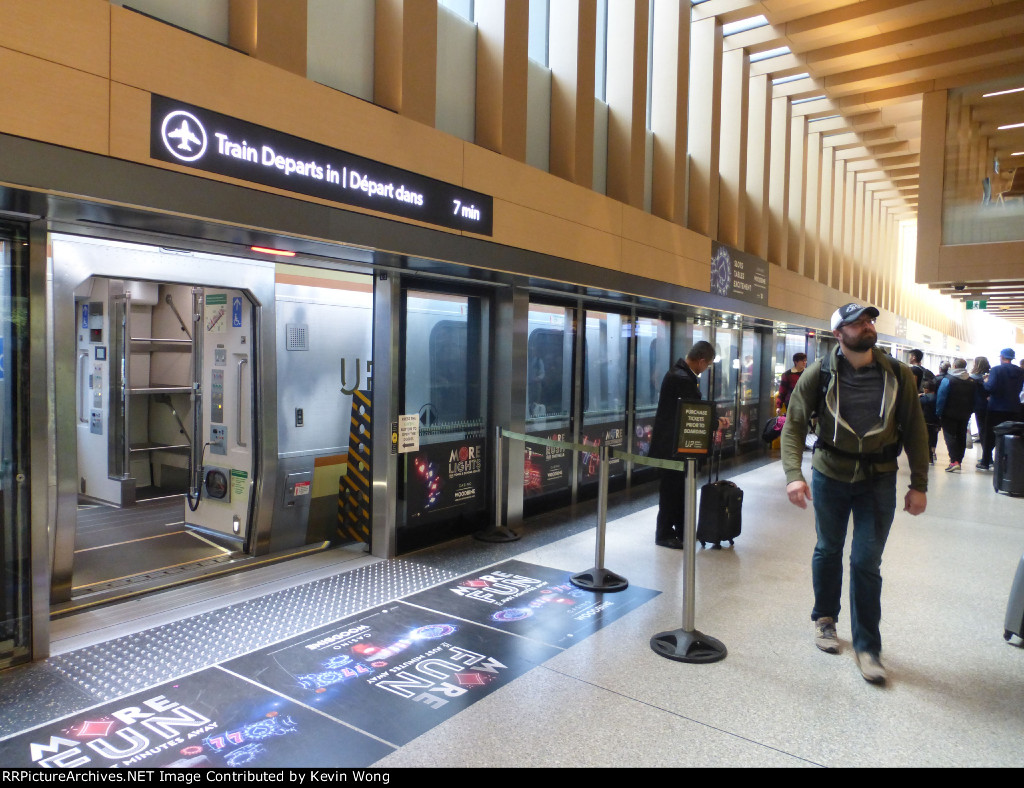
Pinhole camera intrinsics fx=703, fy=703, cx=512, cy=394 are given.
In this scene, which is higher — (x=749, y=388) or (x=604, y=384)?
(x=604, y=384)

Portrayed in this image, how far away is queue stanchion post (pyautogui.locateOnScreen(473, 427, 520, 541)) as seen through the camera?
5.86 m

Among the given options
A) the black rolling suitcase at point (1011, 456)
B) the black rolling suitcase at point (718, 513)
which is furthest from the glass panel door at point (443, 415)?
the black rolling suitcase at point (1011, 456)

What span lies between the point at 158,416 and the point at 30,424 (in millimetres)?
5243

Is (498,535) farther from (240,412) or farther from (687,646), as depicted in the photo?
(687,646)

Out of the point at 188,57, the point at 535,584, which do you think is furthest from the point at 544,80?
the point at 535,584

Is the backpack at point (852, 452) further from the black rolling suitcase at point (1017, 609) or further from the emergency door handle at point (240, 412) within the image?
the emergency door handle at point (240, 412)

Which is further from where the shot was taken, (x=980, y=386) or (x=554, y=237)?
(x=980, y=386)

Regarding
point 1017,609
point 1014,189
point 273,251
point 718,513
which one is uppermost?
point 1014,189

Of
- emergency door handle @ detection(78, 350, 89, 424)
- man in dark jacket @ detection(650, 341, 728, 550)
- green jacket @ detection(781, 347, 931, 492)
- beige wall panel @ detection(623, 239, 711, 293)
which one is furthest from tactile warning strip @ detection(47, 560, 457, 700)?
emergency door handle @ detection(78, 350, 89, 424)

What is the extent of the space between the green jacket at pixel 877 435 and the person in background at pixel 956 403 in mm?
6943

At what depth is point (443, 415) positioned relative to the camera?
19.1ft

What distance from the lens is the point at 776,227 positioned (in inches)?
431

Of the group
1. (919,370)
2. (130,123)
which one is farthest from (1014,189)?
(130,123)

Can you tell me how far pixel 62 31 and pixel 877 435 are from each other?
3.93 metres
